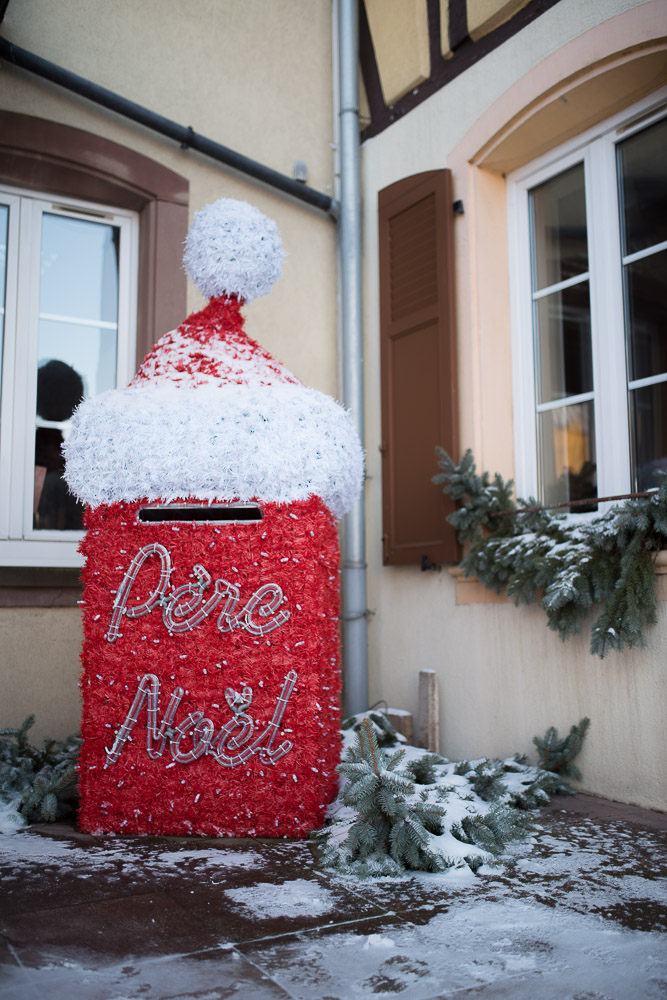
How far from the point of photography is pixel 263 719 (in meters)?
2.69

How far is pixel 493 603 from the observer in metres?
3.79

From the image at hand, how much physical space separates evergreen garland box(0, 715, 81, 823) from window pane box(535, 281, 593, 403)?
8.65ft

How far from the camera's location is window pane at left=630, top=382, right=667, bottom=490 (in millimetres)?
3486

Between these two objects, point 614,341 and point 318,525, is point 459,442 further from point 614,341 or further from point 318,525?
point 318,525

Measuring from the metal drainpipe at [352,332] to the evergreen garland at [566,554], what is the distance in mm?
794

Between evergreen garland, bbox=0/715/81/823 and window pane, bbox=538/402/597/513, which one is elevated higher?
window pane, bbox=538/402/597/513

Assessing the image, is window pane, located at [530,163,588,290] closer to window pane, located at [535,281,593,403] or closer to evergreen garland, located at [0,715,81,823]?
window pane, located at [535,281,593,403]

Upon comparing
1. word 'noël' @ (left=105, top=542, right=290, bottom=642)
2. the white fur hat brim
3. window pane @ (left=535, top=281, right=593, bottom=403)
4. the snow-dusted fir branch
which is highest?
window pane @ (left=535, top=281, right=593, bottom=403)

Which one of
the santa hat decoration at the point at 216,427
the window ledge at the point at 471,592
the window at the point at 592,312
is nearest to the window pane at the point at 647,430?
the window at the point at 592,312

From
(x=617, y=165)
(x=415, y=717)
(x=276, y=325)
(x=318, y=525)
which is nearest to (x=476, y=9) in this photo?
(x=617, y=165)

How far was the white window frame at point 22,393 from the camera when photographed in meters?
3.88

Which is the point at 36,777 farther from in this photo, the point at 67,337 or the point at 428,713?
the point at 67,337

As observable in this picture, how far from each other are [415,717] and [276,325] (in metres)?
2.20

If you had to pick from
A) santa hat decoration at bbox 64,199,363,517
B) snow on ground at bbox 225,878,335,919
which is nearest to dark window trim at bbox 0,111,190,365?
santa hat decoration at bbox 64,199,363,517
